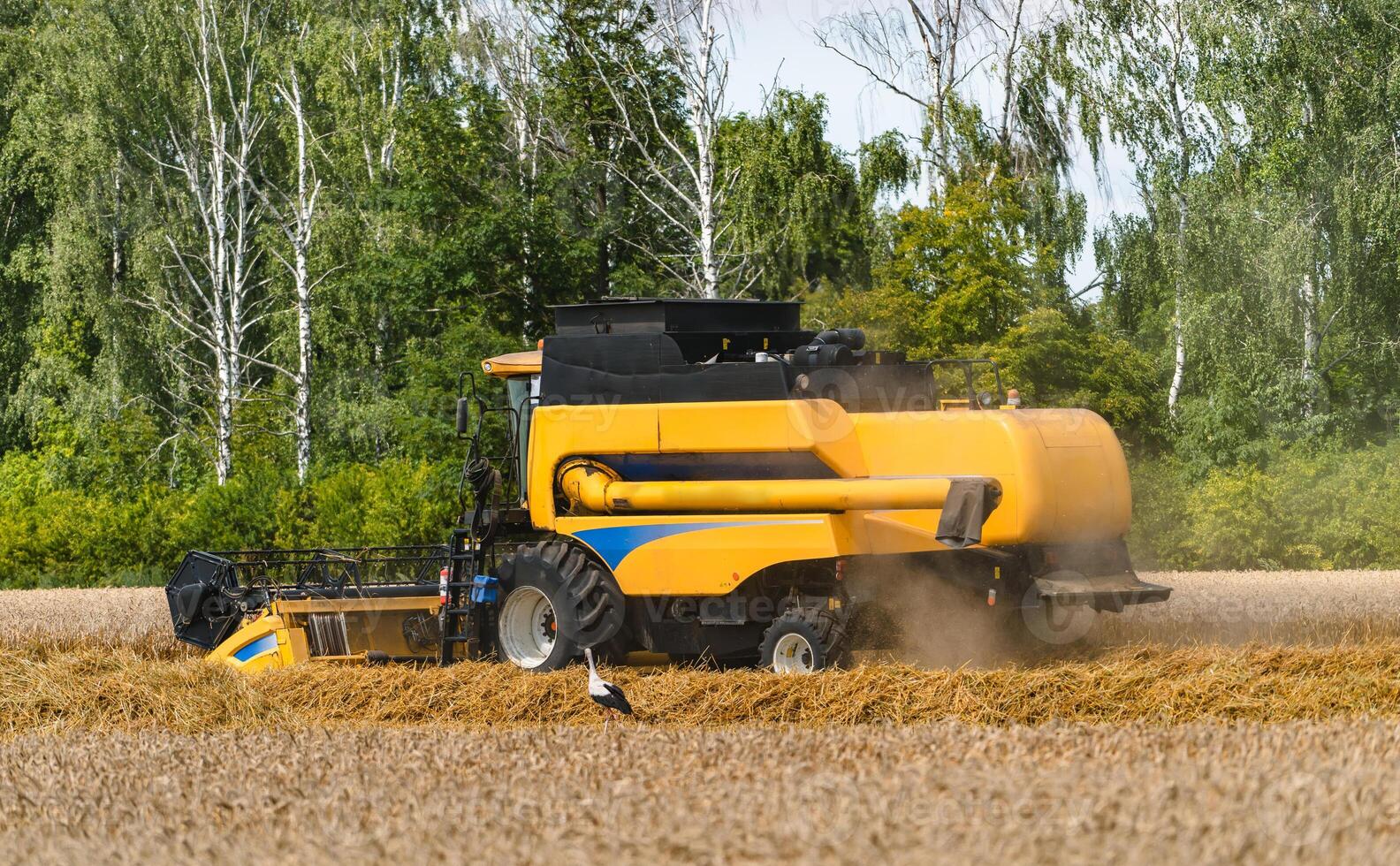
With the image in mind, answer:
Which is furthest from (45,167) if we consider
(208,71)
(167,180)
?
(208,71)

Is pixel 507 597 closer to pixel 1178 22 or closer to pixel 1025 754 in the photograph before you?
pixel 1025 754

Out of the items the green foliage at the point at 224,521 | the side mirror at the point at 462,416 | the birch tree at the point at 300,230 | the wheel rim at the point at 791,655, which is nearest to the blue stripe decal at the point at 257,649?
the side mirror at the point at 462,416

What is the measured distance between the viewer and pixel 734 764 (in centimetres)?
544

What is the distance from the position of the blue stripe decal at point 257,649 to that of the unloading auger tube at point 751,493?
2730 millimetres

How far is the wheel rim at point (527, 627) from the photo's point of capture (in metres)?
11.5

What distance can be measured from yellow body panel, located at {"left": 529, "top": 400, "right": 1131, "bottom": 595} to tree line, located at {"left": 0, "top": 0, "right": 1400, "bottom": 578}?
14.1 meters

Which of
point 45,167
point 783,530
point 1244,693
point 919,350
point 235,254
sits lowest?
point 1244,693

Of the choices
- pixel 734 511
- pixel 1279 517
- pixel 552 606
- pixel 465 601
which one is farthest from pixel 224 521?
pixel 734 511

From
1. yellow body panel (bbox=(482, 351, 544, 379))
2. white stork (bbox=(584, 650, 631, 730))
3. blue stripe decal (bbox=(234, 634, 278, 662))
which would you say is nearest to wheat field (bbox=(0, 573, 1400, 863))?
white stork (bbox=(584, 650, 631, 730))

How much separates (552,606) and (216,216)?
24.0 metres

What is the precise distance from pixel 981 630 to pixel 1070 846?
21.1ft

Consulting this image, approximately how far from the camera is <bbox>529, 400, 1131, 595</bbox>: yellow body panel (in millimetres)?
9773

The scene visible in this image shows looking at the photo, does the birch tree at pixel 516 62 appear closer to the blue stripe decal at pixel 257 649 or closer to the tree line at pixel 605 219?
the tree line at pixel 605 219

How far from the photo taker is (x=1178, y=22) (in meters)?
30.7
